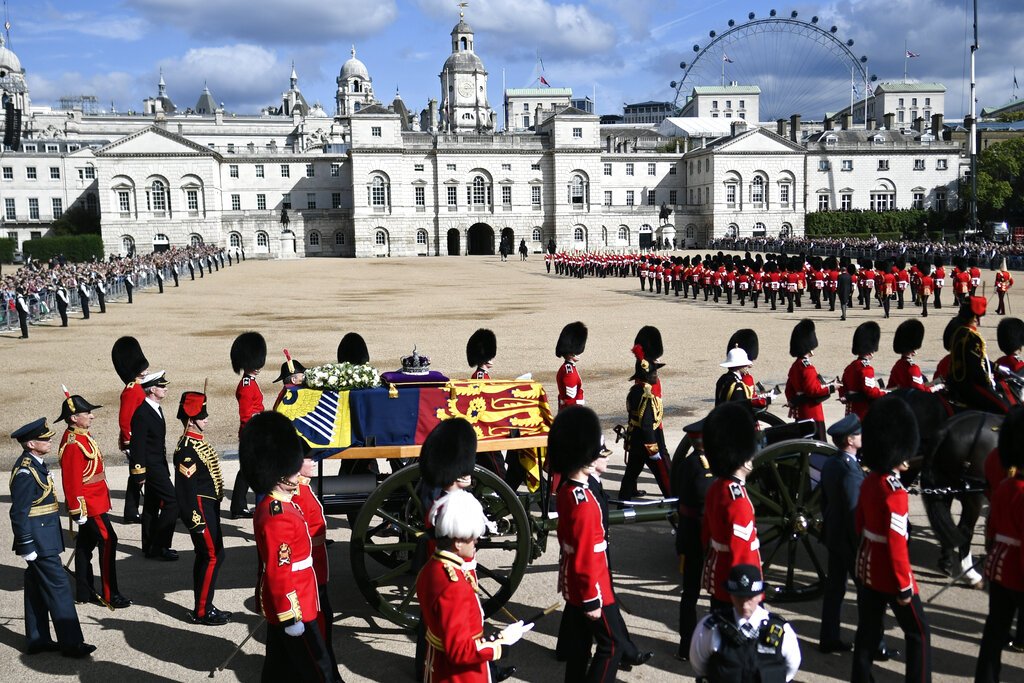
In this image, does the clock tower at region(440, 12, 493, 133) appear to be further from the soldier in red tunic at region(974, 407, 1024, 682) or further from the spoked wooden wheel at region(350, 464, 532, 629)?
the soldier in red tunic at region(974, 407, 1024, 682)

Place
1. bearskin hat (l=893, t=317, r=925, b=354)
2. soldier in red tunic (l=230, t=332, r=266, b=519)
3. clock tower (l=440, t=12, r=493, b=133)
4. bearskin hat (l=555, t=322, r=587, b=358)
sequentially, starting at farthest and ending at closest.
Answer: clock tower (l=440, t=12, r=493, b=133)
bearskin hat (l=555, t=322, r=587, b=358)
soldier in red tunic (l=230, t=332, r=266, b=519)
bearskin hat (l=893, t=317, r=925, b=354)

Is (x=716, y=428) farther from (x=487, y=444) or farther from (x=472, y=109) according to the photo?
(x=472, y=109)

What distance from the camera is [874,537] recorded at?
4.74 metres

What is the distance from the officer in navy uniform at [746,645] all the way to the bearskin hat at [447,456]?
1732 millimetres

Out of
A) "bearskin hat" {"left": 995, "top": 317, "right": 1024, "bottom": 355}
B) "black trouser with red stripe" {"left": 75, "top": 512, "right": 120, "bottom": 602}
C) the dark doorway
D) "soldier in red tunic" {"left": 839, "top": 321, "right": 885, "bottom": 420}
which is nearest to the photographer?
"black trouser with red stripe" {"left": 75, "top": 512, "right": 120, "bottom": 602}

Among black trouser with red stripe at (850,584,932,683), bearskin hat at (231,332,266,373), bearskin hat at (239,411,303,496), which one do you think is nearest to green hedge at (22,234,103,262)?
bearskin hat at (231,332,266,373)

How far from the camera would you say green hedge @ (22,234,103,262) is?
194 ft

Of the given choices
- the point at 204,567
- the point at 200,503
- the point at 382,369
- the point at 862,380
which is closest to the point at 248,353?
the point at 200,503

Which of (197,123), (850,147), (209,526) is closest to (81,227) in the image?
(197,123)

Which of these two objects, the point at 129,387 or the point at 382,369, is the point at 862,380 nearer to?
the point at 129,387

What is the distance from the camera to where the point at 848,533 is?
5.41 meters

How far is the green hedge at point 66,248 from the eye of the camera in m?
59.1

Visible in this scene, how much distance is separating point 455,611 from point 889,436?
9.01ft

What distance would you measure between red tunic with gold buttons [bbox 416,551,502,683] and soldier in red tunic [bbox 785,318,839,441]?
5.39 metres
